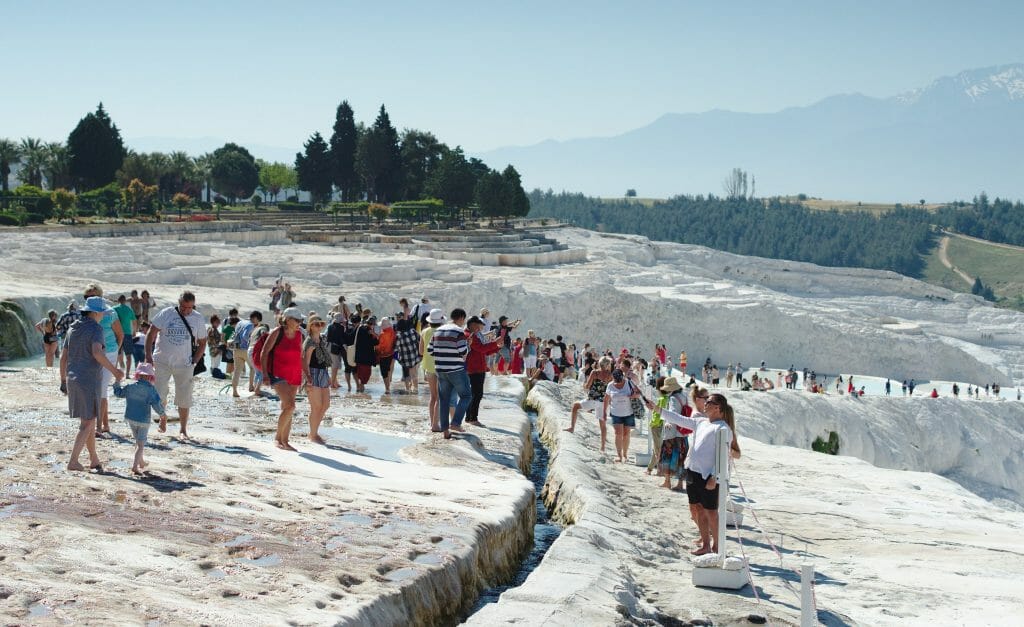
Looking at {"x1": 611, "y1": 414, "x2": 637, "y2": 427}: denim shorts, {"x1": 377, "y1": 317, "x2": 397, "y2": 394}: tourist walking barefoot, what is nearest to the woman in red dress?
{"x1": 377, "y1": 317, "x2": 397, "y2": 394}: tourist walking barefoot

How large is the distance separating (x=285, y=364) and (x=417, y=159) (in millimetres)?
68909

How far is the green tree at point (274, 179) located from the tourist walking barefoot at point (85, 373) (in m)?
79.9

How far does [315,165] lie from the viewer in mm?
71375

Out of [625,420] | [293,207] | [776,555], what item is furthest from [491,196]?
[776,555]

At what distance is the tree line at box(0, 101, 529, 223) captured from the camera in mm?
57438

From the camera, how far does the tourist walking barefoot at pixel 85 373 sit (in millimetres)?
6957

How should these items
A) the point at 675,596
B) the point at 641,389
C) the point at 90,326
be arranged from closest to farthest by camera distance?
the point at 675,596 < the point at 90,326 < the point at 641,389

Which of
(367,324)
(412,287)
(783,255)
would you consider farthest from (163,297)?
(783,255)

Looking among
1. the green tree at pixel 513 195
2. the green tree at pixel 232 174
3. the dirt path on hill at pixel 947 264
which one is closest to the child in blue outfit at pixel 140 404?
A: the green tree at pixel 513 195

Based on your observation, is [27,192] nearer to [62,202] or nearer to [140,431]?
[62,202]

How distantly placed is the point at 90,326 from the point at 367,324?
5940 mm

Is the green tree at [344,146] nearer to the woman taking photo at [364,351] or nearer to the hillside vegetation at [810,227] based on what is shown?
the woman taking photo at [364,351]

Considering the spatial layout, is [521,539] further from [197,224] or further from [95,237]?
[197,224]

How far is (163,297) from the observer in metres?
26.0
